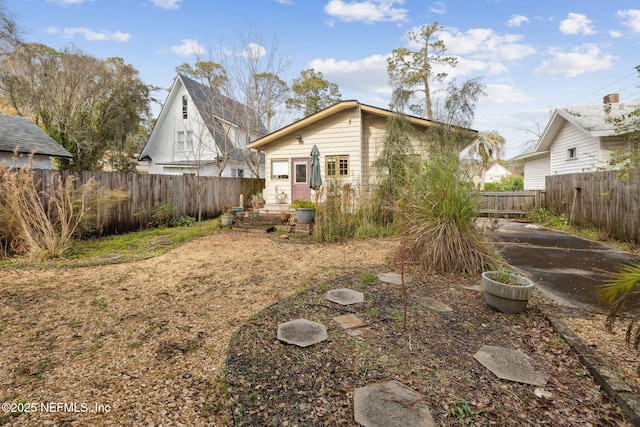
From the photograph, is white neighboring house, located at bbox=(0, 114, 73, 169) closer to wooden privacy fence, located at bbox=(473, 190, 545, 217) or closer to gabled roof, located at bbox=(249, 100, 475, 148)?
gabled roof, located at bbox=(249, 100, 475, 148)

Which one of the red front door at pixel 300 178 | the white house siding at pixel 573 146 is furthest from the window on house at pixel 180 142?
the white house siding at pixel 573 146

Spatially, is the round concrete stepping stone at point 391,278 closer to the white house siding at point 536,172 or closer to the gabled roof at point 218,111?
the gabled roof at point 218,111

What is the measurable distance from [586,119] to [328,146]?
965 cm

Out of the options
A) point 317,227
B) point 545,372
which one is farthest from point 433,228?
point 317,227

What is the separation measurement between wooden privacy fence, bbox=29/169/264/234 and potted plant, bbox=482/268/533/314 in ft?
25.9

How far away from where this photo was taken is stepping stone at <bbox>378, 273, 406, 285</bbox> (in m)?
4.04

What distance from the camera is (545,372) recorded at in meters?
2.09

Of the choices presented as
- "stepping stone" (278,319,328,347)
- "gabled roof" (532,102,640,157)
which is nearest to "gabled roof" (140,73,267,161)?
"gabled roof" (532,102,640,157)

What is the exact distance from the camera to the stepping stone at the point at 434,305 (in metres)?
3.14

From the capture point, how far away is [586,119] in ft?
36.0

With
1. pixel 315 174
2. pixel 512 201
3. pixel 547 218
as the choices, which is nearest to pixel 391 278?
pixel 315 174

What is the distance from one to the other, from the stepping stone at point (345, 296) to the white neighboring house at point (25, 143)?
37.7 ft

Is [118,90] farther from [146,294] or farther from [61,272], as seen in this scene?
[146,294]

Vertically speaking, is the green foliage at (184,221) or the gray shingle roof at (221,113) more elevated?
the gray shingle roof at (221,113)
